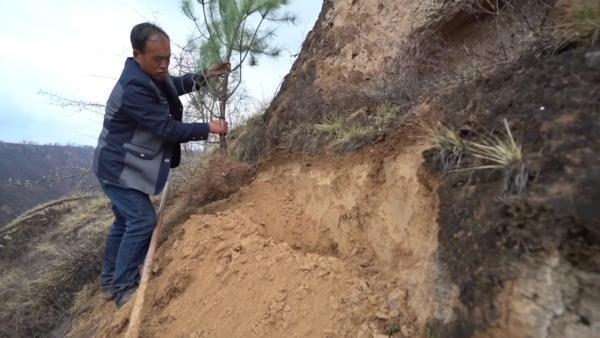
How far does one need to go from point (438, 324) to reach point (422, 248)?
466 millimetres

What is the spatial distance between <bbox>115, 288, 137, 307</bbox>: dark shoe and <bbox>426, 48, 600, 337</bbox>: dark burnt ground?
2.49 metres

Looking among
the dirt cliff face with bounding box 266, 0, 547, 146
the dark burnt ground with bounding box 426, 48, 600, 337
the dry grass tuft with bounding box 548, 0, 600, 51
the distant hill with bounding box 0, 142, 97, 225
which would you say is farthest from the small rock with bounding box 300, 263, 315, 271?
the distant hill with bounding box 0, 142, 97, 225

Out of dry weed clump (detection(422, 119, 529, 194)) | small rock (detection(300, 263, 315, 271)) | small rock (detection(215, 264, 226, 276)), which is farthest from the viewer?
small rock (detection(215, 264, 226, 276))

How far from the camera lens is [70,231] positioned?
800 cm

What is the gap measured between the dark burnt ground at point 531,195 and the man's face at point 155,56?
2231 mm

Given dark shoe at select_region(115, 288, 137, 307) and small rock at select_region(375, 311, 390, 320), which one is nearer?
small rock at select_region(375, 311, 390, 320)

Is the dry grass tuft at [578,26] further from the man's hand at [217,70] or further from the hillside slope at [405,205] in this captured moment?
the man's hand at [217,70]

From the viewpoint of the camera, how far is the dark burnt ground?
1.77m

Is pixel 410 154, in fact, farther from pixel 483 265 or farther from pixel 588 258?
pixel 588 258

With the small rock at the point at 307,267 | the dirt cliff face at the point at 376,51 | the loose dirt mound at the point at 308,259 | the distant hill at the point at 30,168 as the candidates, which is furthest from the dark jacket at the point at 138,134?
the distant hill at the point at 30,168

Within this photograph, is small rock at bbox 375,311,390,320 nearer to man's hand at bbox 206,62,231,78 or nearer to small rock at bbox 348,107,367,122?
small rock at bbox 348,107,367,122

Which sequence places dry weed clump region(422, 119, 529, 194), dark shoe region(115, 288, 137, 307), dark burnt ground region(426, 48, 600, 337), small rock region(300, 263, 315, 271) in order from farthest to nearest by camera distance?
dark shoe region(115, 288, 137, 307), small rock region(300, 263, 315, 271), dry weed clump region(422, 119, 529, 194), dark burnt ground region(426, 48, 600, 337)

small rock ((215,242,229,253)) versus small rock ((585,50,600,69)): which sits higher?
small rock ((585,50,600,69))

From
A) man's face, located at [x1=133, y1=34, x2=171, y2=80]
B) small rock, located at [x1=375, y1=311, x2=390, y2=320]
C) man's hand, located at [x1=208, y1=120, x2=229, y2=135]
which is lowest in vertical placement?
small rock, located at [x1=375, y1=311, x2=390, y2=320]
